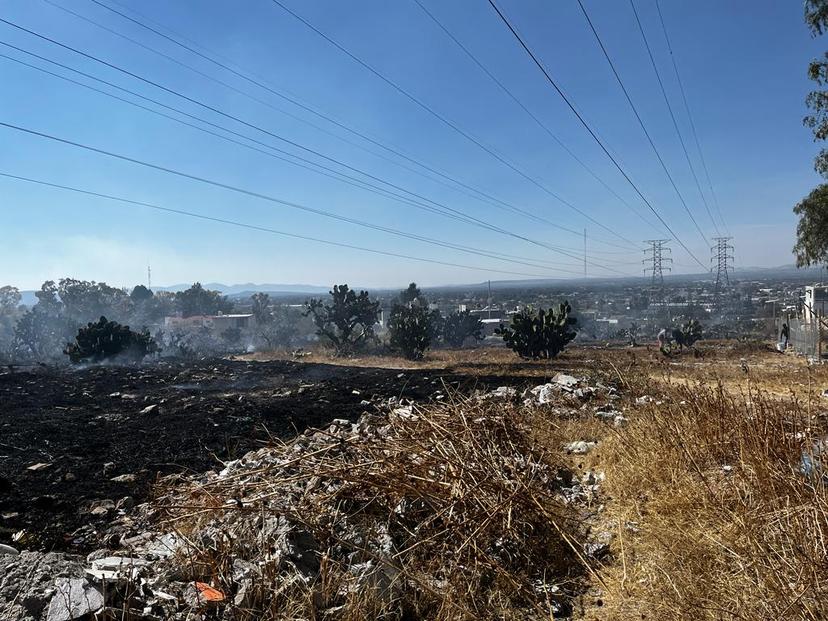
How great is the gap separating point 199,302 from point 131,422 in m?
57.7

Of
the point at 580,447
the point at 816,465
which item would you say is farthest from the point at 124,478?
the point at 816,465

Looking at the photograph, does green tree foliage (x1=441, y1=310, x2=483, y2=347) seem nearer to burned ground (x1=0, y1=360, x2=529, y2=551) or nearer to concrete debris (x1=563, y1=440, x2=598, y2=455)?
burned ground (x1=0, y1=360, x2=529, y2=551)

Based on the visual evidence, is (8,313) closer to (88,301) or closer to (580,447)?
(88,301)

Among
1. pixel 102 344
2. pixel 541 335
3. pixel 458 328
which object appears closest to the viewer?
pixel 541 335

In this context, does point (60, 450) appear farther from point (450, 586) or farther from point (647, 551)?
point (647, 551)

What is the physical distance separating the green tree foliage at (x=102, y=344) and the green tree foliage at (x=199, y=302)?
39.0m

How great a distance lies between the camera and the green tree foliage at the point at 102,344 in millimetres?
22078

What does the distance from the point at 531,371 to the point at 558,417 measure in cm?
764

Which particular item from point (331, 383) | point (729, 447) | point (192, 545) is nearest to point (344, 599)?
point (192, 545)

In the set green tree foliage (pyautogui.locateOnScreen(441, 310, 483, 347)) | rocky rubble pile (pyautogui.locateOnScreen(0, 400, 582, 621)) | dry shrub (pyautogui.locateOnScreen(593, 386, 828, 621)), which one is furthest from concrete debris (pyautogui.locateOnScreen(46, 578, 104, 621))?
green tree foliage (pyautogui.locateOnScreen(441, 310, 483, 347))

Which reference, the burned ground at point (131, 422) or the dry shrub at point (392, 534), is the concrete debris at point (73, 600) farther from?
the burned ground at point (131, 422)

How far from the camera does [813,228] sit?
871 inches

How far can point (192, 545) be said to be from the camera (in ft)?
9.74

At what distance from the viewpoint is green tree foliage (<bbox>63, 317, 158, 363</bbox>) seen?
72.4 ft
